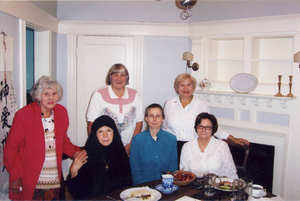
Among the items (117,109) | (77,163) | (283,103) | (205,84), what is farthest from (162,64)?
(77,163)

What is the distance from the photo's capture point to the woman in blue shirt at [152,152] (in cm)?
217

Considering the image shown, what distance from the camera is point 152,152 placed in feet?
7.23

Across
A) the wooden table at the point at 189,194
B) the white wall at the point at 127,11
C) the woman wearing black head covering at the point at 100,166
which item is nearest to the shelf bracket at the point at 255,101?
the white wall at the point at 127,11

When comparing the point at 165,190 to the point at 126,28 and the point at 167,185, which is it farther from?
the point at 126,28

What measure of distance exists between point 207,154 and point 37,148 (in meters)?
1.31

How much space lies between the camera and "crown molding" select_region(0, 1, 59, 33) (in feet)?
7.93

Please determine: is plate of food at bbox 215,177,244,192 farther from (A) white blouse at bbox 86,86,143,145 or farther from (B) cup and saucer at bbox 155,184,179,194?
(A) white blouse at bbox 86,86,143,145

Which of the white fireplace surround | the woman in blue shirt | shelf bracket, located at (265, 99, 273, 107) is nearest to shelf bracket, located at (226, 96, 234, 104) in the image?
the white fireplace surround

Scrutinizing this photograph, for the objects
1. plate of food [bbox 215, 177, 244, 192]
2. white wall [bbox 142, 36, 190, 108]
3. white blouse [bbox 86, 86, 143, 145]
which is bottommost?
plate of food [bbox 215, 177, 244, 192]

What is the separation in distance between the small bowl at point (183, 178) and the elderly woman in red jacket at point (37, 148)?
38.4 inches

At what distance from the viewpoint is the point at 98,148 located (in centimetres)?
206

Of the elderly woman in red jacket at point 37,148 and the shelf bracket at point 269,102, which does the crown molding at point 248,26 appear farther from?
the elderly woman in red jacket at point 37,148

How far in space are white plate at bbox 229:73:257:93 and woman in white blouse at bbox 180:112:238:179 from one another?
4.06ft

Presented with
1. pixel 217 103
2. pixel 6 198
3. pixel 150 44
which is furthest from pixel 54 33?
pixel 217 103
